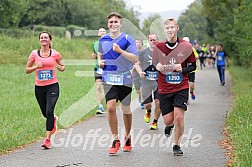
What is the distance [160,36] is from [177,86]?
2708 mm

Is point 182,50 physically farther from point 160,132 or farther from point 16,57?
point 16,57

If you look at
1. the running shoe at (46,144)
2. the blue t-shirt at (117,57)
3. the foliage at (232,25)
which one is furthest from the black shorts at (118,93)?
the foliage at (232,25)

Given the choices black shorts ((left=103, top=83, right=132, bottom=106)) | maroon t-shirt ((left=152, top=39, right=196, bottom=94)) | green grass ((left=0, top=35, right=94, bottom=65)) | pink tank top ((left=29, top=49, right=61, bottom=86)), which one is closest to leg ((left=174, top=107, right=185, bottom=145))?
maroon t-shirt ((left=152, top=39, right=196, bottom=94))

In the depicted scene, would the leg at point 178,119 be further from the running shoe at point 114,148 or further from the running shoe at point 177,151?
the running shoe at point 114,148

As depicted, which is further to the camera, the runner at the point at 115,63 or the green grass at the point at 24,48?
the green grass at the point at 24,48

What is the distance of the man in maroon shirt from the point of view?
8.30 m

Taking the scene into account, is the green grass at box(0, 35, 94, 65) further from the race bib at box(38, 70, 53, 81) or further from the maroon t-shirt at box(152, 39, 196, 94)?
the maroon t-shirt at box(152, 39, 196, 94)

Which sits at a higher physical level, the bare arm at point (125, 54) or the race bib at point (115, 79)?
the bare arm at point (125, 54)

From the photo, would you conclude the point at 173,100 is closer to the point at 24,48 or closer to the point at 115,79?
the point at 115,79

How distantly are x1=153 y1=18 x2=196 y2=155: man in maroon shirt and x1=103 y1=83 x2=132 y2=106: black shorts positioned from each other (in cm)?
59

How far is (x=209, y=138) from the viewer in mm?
10008

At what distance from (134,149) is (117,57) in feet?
5.20

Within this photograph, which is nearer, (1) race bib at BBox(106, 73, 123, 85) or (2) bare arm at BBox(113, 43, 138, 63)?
(2) bare arm at BBox(113, 43, 138, 63)

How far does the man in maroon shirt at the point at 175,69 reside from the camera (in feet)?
27.2
